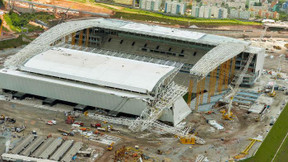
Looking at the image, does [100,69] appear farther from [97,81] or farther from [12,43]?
[12,43]

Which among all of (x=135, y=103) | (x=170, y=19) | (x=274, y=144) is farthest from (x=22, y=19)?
(x=274, y=144)

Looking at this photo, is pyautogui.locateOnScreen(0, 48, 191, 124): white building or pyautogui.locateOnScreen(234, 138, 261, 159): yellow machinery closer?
pyautogui.locateOnScreen(234, 138, 261, 159): yellow machinery

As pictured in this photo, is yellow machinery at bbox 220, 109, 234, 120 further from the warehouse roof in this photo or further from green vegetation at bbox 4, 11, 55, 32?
green vegetation at bbox 4, 11, 55, 32

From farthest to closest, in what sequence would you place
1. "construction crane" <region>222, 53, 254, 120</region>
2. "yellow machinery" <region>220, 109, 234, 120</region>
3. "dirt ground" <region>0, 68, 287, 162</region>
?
"construction crane" <region>222, 53, 254, 120</region> → "yellow machinery" <region>220, 109, 234, 120</region> → "dirt ground" <region>0, 68, 287, 162</region>

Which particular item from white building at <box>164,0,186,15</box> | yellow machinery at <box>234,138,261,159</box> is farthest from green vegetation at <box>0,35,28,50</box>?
white building at <box>164,0,186,15</box>

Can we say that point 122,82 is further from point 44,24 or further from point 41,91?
point 44,24

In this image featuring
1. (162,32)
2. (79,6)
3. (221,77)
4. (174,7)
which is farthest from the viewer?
(174,7)
